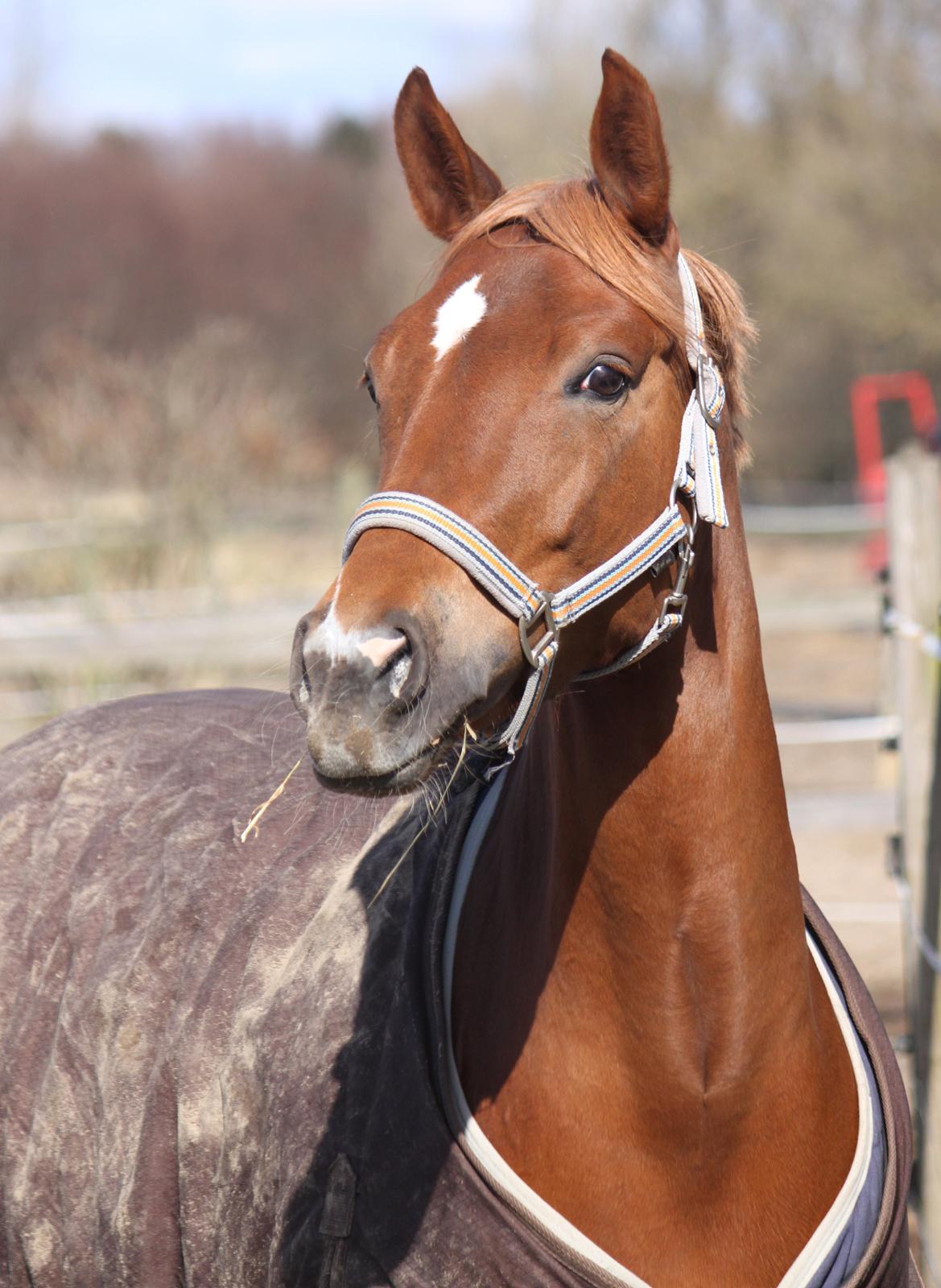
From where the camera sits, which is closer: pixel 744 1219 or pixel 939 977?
pixel 744 1219

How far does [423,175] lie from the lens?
2.16m

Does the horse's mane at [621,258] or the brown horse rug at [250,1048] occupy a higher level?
the horse's mane at [621,258]

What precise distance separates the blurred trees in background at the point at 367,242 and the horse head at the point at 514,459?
951cm

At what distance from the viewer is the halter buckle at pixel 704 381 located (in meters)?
1.90

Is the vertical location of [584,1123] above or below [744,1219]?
above

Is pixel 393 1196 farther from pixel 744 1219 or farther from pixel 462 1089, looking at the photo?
pixel 744 1219

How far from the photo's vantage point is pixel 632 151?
186 cm

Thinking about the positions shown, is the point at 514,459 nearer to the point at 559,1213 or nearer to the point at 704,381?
the point at 704,381

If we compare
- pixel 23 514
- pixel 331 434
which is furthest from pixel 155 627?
pixel 331 434

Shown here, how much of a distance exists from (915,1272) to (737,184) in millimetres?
21238

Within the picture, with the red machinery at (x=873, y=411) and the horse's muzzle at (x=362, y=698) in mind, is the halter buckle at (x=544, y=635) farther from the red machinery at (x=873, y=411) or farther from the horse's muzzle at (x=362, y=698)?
the red machinery at (x=873, y=411)

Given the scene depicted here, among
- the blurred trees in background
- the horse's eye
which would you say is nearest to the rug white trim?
the horse's eye

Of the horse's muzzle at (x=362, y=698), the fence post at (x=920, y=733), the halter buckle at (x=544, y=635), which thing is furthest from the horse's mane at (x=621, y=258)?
the fence post at (x=920, y=733)

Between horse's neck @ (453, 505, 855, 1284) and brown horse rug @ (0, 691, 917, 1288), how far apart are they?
7 centimetres
